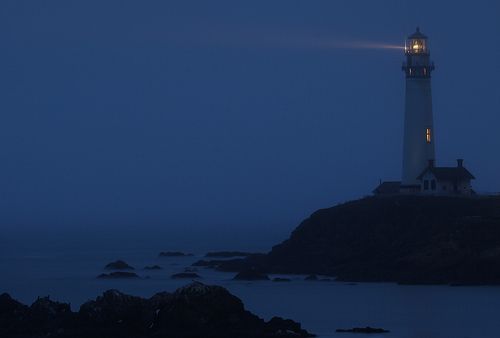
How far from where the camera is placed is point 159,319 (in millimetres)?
42562

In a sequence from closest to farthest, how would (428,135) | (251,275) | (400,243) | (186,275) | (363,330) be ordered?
1. (363,330)
2. (400,243)
3. (251,275)
4. (186,275)
5. (428,135)

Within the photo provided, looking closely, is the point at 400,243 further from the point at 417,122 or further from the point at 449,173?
the point at 417,122

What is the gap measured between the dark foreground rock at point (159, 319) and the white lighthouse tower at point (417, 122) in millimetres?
27703

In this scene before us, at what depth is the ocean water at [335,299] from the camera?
47.9m

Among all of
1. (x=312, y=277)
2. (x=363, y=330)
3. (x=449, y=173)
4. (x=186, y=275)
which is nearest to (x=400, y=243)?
(x=312, y=277)

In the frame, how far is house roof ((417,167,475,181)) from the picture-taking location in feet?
225

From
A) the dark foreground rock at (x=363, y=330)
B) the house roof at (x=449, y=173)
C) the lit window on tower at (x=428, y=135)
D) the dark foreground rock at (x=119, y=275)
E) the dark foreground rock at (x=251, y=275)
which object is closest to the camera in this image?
the dark foreground rock at (x=363, y=330)

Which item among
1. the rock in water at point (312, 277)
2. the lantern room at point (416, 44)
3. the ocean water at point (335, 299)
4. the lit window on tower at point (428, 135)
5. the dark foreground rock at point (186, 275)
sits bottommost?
the ocean water at point (335, 299)

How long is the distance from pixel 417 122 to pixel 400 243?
31.9 feet

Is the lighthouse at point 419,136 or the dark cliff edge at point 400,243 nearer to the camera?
the dark cliff edge at point 400,243

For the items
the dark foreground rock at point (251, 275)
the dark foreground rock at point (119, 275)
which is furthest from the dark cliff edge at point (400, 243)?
the dark foreground rock at point (119, 275)

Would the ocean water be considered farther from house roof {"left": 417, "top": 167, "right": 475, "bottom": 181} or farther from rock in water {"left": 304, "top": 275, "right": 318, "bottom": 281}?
house roof {"left": 417, "top": 167, "right": 475, "bottom": 181}

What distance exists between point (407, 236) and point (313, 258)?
5.36 metres

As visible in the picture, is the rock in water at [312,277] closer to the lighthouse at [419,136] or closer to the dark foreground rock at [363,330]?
the lighthouse at [419,136]
